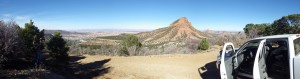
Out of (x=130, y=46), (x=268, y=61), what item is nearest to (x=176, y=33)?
(x=130, y=46)

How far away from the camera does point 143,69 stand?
1481 cm

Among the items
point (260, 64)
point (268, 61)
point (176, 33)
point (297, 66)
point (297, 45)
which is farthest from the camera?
point (176, 33)

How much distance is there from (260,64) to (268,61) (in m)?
0.40

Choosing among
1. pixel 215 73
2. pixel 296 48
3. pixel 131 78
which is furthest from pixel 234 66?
pixel 131 78

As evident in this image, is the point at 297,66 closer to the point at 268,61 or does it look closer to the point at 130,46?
the point at 268,61

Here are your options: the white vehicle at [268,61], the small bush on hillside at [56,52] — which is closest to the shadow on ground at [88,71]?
the small bush on hillside at [56,52]

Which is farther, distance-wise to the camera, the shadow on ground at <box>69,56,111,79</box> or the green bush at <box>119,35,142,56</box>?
the green bush at <box>119,35,142,56</box>

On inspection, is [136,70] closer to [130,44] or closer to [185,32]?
[130,44]

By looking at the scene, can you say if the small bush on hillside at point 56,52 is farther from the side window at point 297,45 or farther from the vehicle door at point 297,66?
the vehicle door at point 297,66

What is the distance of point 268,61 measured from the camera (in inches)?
234

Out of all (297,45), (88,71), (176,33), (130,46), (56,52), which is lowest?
(88,71)

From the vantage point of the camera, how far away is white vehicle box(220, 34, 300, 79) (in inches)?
194

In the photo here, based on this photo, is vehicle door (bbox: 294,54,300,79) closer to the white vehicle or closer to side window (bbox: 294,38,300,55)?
the white vehicle

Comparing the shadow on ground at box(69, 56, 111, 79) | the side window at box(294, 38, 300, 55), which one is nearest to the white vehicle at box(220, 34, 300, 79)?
the side window at box(294, 38, 300, 55)
